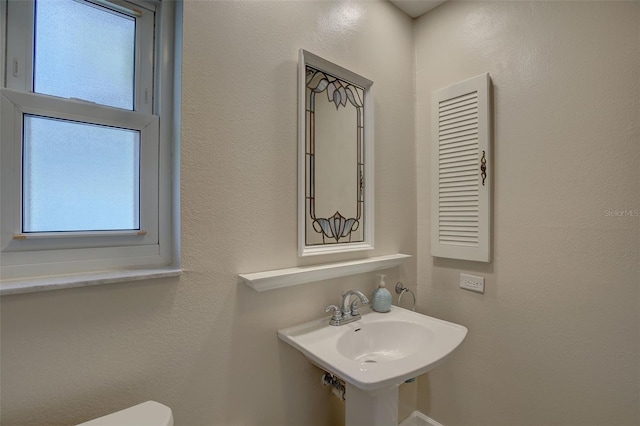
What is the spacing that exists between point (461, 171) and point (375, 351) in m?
1.01

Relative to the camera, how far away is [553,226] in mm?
1275

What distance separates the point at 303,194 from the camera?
1252 mm

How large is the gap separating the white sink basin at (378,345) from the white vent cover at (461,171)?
0.46 metres

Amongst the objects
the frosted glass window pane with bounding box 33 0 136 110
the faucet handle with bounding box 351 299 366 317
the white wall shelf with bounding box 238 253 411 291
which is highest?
the frosted glass window pane with bounding box 33 0 136 110

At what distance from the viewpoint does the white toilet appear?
734 millimetres

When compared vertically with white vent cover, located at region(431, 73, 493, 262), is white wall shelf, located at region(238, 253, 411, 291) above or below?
below

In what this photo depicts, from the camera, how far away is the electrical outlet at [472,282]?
1.49m

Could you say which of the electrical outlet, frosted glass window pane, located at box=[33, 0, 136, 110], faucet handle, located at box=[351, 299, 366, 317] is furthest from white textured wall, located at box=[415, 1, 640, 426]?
frosted glass window pane, located at box=[33, 0, 136, 110]

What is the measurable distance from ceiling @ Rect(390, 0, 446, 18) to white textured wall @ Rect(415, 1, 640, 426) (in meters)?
0.10

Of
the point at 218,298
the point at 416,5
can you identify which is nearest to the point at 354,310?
the point at 218,298

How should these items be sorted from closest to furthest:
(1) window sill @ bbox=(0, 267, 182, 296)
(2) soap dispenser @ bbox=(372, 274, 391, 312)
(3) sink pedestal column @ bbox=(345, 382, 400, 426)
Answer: (1) window sill @ bbox=(0, 267, 182, 296), (3) sink pedestal column @ bbox=(345, 382, 400, 426), (2) soap dispenser @ bbox=(372, 274, 391, 312)

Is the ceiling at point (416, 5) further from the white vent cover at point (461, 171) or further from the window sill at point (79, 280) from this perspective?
the window sill at point (79, 280)

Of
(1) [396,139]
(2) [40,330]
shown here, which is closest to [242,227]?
(2) [40,330]

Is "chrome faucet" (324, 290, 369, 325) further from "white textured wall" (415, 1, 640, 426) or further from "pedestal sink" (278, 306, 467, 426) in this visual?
"white textured wall" (415, 1, 640, 426)
